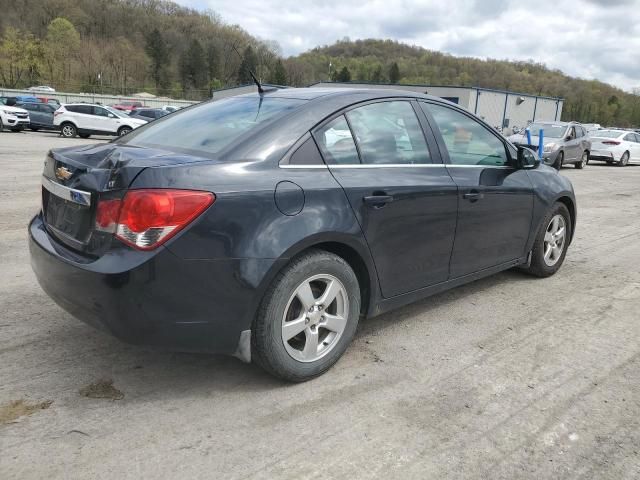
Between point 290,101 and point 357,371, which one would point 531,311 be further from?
point 290,101

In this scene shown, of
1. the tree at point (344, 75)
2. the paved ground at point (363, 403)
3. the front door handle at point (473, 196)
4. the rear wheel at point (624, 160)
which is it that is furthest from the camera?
the tree at point (344, 75)

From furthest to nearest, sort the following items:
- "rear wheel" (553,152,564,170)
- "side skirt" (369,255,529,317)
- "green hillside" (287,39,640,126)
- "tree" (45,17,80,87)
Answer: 1. "green hillside" (287,39,640,126)
2. "tree" (45,17,80,87)
3. "rear wheel" (553,152,564,170)
4. "side skirt" (369,255,529,317)

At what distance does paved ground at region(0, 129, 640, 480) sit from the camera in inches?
93.8

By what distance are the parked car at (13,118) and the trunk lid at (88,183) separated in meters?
24.5

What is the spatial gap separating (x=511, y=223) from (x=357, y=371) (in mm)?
1959

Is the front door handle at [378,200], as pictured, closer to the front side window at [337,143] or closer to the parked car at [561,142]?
the front side window at [337,143]

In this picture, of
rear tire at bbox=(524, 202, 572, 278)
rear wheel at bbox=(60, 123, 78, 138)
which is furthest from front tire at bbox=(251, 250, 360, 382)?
rear wheel at bbox=(60, 123, 78, 138)

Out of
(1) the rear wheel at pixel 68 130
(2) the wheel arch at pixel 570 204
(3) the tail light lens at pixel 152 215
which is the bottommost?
(1) the rear wheel at pixel 68 130

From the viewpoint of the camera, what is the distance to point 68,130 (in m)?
24.2

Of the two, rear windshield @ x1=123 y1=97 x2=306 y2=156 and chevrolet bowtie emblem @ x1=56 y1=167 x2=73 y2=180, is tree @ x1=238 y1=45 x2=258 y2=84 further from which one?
chevrolet bowtie emblem @ x1=56 y1=167 x2=73 y2=180

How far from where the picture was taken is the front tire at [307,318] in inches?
110

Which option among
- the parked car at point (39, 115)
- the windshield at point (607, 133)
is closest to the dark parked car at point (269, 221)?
the windshield at point (607, 133)

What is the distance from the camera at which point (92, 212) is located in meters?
2.64

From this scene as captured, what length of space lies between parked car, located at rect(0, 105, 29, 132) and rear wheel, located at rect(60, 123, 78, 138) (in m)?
1.86
